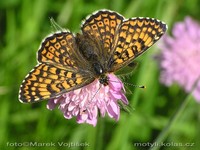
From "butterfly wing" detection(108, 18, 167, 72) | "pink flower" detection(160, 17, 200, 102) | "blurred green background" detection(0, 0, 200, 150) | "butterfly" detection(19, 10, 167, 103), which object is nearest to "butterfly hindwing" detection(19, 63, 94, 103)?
"butterfly" detection(19, 10, 167, 103)

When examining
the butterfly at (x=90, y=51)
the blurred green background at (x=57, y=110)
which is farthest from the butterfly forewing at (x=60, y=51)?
the blurred green background at (x=57, y=110)

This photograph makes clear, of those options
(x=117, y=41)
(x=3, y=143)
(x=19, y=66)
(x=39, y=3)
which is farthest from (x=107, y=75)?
(x=39, y=3)

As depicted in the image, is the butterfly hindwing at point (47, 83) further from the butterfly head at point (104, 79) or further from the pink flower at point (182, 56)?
the pink flower at point (182, 56)

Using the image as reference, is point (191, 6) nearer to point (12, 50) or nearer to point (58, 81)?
point (12, 50)

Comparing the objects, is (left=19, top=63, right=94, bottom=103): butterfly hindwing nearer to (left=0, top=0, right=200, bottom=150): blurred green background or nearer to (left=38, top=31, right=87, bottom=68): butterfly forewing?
(left=38, top=31, right=87, bottom=68): butterfly forewing

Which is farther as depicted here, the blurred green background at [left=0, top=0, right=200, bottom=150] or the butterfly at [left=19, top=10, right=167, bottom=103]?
the blurred green background at [left=0, top=0, right=200, bottom=150]

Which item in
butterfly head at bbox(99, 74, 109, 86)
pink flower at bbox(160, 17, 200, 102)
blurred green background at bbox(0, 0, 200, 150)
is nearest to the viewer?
butterfly head at bbox(99, 74, 109, 86)

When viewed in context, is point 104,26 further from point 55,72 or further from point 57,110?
point 57,110
